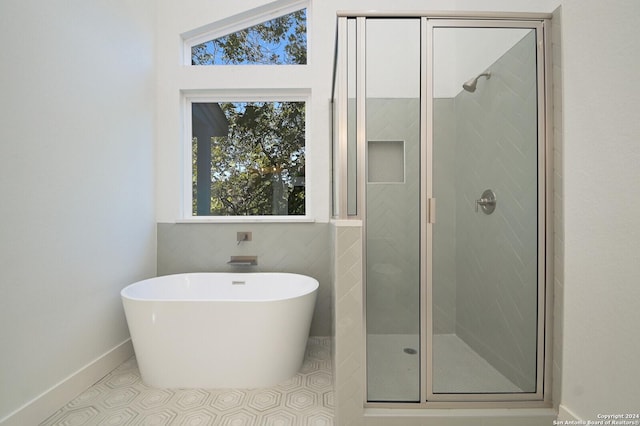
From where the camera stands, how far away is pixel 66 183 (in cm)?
173

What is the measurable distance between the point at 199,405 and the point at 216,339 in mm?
346

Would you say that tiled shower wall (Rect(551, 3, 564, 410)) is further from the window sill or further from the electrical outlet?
the electrical outlet

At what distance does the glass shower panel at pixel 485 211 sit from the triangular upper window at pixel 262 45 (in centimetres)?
165

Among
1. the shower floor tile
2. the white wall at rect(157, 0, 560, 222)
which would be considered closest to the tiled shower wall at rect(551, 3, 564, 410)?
the shower floor tile

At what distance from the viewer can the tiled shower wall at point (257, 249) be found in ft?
8.53

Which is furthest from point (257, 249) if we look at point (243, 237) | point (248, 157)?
point (248, 157)

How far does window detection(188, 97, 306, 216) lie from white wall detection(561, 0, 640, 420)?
193 cm

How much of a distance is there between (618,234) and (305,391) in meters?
1.73

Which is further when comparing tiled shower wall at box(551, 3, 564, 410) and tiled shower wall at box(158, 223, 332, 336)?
tiled shower wall at box(158, 223, 332, 336)

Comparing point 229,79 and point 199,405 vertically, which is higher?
point 229,79

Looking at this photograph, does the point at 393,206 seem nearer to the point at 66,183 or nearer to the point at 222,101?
the point at 66,183

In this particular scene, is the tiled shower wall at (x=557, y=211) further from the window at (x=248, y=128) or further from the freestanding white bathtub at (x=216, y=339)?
the window at (x=248, y=128)

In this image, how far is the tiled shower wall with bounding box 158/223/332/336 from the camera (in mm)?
2600

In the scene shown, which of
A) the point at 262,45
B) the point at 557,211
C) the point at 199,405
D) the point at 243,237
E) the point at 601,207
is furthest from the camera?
the point at 262,45
